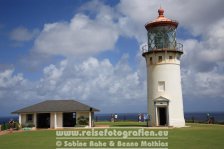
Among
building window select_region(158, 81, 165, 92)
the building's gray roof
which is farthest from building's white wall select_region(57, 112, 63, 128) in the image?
building window select_region(158, 81, 165, 92)

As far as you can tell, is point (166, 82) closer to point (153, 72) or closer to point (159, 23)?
point (153, 72)

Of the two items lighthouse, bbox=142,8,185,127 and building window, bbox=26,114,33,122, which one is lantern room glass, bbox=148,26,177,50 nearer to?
lighthouse, bbox=142,8,185,127

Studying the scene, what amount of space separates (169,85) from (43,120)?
1701cm

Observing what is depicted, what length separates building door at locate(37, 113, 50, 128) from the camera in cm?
4252

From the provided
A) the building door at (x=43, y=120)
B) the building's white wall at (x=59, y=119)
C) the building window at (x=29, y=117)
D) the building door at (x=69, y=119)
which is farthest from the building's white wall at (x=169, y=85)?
the building window at (x=29, y=117)

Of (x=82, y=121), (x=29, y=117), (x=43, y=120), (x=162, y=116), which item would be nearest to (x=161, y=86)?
(x=162, y=116)

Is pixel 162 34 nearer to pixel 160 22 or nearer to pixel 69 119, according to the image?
pixel 160 22

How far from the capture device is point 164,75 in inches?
1486

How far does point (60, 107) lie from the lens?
42.0 metres

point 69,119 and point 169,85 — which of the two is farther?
point 69,119

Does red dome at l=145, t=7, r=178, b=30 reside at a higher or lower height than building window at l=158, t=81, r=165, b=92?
higher

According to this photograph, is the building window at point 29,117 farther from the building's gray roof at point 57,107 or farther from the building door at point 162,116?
the building door at point 162,116

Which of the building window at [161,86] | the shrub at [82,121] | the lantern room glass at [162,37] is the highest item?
the lantern room glass at [162,37]

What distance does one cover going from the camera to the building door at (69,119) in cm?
4228
